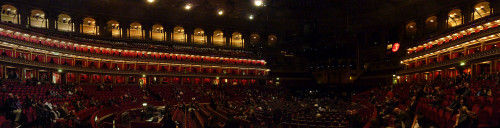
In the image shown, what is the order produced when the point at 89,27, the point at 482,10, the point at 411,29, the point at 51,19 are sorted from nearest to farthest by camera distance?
the point at 482,10 → the point at 51,19 → the point at 89,27 → the point at 411,29

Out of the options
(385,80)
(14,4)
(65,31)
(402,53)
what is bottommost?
(385,80)

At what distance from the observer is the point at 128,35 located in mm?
49219

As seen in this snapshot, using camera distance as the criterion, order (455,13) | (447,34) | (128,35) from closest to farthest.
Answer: (447,34), (455,13), (128,35)

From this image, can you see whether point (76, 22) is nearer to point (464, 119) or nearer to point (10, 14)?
point (10, 14)

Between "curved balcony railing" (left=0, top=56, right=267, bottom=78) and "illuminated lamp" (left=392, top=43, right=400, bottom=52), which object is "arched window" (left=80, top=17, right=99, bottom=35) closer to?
"curved balcony railing" (left=0, top=56, right=267, bottom=78)

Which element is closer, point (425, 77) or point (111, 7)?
point (425, 77)

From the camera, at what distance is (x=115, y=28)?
158 ft

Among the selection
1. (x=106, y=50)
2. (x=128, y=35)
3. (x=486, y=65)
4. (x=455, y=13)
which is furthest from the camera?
(x=128, y=35)

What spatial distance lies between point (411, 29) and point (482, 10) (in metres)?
10.7

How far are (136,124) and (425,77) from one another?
40.9 meters

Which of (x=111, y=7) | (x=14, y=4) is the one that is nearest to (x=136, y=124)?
(x=14, y=4)

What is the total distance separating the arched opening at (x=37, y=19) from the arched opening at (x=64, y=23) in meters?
1.84

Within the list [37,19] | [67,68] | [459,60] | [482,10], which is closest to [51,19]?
[37,19]

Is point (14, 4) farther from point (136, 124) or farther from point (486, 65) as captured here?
point (486, 65)
